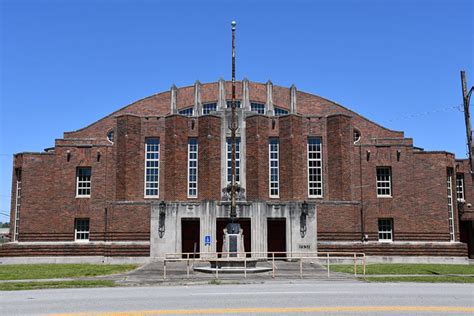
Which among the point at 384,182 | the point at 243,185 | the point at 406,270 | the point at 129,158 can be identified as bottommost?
the point at 406,270

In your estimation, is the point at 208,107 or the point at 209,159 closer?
the point at 209,159

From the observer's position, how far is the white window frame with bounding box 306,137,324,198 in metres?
38.9

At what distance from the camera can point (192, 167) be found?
127 feet

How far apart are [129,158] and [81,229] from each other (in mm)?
6058

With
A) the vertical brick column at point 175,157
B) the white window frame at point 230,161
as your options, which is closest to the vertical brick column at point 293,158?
the white window frame at point 230,161

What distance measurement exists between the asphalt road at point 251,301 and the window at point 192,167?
71.2 feet

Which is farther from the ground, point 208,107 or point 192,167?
point 208,107

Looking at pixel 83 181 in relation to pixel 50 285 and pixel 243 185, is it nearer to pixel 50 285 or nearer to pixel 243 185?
pixel 243 185

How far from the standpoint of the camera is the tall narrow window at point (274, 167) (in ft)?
127

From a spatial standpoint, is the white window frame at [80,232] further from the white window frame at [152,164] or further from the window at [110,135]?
the window at [110,135]

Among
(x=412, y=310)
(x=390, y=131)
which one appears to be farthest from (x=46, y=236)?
(x=412, y=310)

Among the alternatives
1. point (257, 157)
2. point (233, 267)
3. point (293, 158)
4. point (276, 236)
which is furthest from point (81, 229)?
point (233, 267)

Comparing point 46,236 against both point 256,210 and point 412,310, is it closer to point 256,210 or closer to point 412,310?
point 256,210

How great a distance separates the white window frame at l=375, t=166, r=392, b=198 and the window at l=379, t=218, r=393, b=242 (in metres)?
1.84
